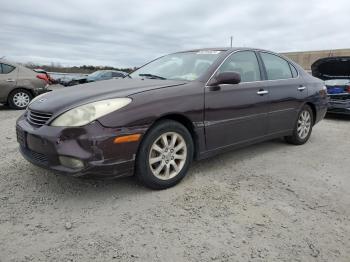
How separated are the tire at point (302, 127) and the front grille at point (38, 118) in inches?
149

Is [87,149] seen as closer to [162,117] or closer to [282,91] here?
[162,117]

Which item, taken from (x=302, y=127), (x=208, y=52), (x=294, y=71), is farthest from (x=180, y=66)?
(x=302, y=127)

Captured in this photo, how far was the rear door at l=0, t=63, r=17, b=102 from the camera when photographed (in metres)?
9.59

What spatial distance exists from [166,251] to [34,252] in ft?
3.06

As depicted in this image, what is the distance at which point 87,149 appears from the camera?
9.96ft

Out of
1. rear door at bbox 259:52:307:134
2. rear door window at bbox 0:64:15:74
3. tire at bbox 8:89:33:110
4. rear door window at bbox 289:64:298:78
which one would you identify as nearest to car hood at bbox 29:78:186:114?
rear door at bbox 259:52:307:134

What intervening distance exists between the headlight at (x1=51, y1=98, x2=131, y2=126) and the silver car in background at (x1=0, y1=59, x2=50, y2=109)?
7.52 metres

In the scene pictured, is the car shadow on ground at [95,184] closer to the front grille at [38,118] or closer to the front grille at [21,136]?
the front grille at [21,136]

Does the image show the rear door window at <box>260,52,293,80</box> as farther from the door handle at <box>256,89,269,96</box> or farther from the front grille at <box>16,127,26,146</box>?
the front grille at <box>16,127,26,146</box>

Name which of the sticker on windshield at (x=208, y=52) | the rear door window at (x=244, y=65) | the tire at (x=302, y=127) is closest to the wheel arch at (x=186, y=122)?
the rear door window at (x=244, y=65)

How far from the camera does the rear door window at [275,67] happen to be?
492cm

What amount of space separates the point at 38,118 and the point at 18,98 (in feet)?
23.9

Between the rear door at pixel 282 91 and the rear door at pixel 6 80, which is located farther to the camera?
the rear door at pixel 6 80

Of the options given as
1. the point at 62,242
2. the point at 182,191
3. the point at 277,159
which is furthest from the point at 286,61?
the point at 62,242
